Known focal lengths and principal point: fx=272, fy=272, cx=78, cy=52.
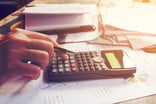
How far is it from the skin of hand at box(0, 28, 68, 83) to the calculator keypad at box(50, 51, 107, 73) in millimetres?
22

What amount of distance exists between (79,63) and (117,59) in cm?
9

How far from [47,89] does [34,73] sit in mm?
46

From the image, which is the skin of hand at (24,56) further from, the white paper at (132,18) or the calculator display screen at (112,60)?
the white paper at (132,18)

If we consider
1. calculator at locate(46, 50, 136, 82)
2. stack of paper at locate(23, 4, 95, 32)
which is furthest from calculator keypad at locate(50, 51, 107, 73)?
stack of paper at locate(23, 4, 95, 32)

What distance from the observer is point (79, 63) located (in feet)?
1.95

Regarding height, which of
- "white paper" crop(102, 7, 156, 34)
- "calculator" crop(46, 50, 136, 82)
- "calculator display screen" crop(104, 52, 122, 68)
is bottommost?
"calculator" crop(46, 50, 136, 82)

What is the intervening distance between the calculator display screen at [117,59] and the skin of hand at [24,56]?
0.13 meters

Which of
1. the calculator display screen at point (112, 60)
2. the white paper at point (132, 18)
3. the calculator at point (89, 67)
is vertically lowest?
the calculator at point (89, 67)

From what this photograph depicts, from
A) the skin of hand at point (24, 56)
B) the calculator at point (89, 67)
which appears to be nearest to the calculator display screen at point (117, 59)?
the calculator at point (89, 67)

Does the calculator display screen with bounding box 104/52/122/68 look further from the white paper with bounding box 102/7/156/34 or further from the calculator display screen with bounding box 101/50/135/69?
the white paper with bounding box 102/7/156/34

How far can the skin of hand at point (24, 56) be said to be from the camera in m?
0.57

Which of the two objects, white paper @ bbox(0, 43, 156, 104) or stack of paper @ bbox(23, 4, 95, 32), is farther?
stack of paper @ bbox(23, 4, 95, 32)

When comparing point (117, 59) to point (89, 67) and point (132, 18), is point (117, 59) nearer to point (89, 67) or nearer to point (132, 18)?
point (89, 67)

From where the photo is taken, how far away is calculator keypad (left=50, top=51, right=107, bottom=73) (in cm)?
58
